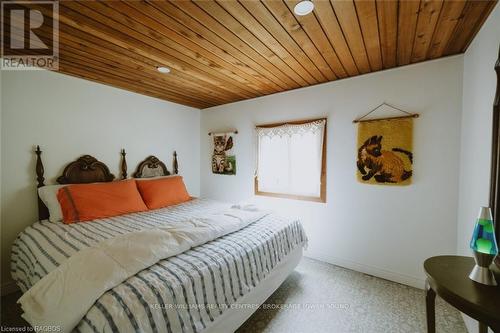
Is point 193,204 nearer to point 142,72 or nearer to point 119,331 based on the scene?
point 142,72

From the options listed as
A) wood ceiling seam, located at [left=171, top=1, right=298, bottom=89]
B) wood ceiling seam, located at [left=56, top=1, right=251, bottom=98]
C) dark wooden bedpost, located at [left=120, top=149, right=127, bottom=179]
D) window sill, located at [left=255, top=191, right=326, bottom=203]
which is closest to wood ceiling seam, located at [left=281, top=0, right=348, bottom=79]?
wood ceiling seam, located at [left=171, top=1, right=298, bottom=89]

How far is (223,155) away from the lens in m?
3.56

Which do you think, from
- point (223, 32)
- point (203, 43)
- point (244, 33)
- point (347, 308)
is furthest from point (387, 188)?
point (203, 43)

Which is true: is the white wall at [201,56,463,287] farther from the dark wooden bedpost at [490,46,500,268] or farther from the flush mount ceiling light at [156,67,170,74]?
the flush mount ceiling light at [156,67,170,74]

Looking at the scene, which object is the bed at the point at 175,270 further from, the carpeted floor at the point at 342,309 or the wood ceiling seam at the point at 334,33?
the wood ceiling seam at the point at 334,33

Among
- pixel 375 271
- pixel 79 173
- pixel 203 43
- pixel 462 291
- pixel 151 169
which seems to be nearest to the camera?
pixel 462 291

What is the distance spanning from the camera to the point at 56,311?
0.93 meters

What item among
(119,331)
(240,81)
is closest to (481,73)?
(240,81)

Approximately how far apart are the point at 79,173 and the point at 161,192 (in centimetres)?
92

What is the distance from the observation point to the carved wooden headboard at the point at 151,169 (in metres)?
3.01

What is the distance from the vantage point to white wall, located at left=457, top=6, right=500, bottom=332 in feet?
4.41

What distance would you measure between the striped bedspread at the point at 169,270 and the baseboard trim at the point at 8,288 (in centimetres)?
31

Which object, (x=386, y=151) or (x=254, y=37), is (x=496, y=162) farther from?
(x=254, y=37)

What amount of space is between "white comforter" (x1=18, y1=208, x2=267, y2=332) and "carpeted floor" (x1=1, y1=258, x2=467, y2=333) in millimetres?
930
